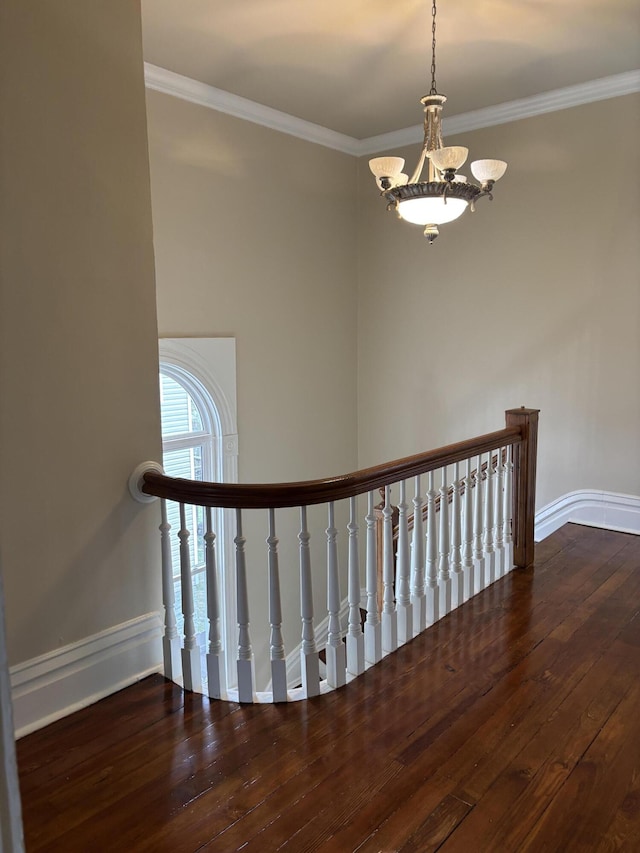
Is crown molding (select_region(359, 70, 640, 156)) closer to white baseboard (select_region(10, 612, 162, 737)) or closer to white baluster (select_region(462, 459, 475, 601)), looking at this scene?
white baluster (select_region(462, 459, 475, 601))

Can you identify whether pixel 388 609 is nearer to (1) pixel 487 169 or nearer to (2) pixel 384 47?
(1) pixel 487 169

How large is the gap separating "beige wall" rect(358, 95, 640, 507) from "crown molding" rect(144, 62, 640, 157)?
0.25 feet

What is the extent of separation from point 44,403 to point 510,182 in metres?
4.13

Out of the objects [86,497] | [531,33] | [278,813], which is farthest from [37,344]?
[531,33]

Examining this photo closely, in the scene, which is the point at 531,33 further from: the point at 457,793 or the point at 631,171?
the point at 457,793

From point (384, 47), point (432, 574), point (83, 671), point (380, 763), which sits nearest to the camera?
point (380, 763)

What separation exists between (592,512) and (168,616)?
338cm

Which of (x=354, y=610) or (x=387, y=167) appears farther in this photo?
(x=387, y=167)

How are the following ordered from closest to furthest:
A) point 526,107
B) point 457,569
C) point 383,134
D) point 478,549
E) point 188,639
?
point 188,639 → point 457,569 → point 478,549 → point 526,107 → point 383,134

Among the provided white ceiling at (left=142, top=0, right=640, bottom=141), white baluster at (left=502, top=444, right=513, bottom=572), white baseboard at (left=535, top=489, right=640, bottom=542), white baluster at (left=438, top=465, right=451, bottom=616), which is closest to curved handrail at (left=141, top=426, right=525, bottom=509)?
white baluster at (left=438, top=465, right=451, bottom=616)

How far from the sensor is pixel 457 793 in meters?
2.00

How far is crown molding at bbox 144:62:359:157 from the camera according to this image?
14.5 ft

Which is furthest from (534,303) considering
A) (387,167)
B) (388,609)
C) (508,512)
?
(388,609)

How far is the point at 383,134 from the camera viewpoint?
5715 millimetres
